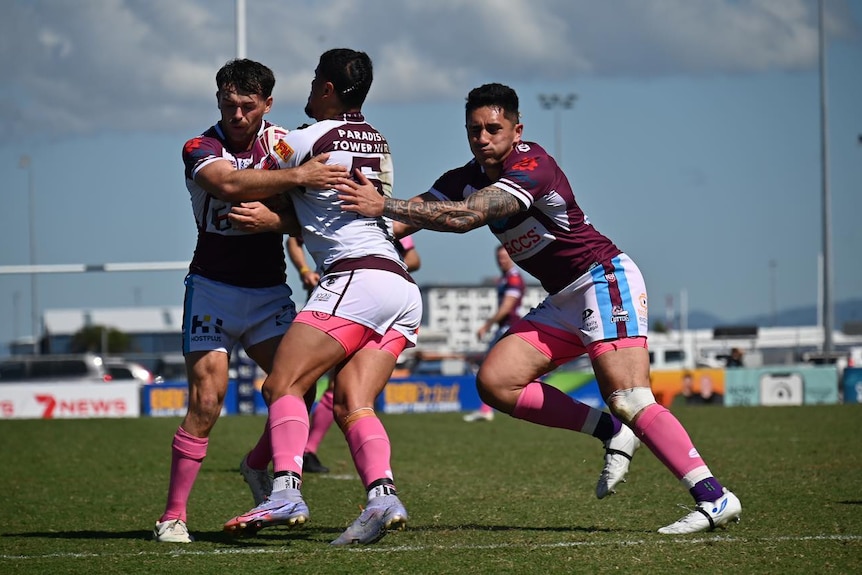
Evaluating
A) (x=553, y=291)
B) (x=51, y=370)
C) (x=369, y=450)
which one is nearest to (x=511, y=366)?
(x=553, y=291)

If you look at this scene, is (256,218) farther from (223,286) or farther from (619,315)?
(619,315)

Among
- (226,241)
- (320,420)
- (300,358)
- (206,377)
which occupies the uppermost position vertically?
(226,241)

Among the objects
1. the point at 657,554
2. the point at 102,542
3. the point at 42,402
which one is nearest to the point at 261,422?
the point at 42,402

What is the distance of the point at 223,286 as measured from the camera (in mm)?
6270

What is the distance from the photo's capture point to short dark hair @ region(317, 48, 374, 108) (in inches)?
229

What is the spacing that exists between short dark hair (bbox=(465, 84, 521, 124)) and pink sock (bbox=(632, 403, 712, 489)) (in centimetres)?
170

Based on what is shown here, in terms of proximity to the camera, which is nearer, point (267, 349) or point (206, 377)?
point (206, 377)

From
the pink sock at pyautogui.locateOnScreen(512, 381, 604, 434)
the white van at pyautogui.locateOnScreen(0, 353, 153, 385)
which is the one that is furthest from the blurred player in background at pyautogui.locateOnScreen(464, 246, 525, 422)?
the white van at pyautogui.locateOnScreen(0, 353, 153, 385)

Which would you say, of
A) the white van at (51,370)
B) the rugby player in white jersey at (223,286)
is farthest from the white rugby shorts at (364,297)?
the white van at (51,370)

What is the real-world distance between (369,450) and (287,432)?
0.40m

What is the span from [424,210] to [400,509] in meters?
1.48

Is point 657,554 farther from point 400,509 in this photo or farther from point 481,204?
point 481,204

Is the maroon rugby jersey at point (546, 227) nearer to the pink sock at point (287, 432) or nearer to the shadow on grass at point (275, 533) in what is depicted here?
the shadow on grass at point (275, 533)

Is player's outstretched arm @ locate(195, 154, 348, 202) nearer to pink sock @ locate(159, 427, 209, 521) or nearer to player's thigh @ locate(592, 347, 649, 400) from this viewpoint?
pink sock @ locate(159, 427, 209, 521)
